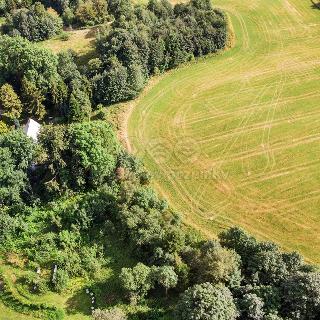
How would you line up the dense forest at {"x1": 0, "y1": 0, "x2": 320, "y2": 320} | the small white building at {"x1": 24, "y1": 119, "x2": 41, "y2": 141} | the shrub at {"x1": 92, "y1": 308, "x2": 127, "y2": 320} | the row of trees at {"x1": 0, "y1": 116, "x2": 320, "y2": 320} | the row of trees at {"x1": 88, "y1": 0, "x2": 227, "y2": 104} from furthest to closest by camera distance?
the row of trees at {"x1": 88, "y1": 0, "x2": 227, "y2": 104}, the small white building at {"x1": 24, "y1": 119, "x2": 41, "y2": 141}, the dense forest at {"x1": 0, "y1": 0, "x2": 320, "y2": 320}, the shrub at {"x1": 92, "y1": 308, "x2": 127, "y2": 320}, the row of trees at {"x1": 0, "y1": 116, "x2": 320, "y2": 320}

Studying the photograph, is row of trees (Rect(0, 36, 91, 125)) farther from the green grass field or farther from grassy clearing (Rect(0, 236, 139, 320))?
grassy clearing (Rect(0, 236, 139, 320))

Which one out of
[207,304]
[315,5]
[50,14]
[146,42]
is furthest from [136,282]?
[315,5]

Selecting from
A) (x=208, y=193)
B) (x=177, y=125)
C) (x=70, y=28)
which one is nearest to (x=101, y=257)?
(x=208, y=193)

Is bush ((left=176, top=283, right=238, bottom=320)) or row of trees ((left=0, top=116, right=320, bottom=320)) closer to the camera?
bush ((left=176, top=283, right=238, bottom=320))

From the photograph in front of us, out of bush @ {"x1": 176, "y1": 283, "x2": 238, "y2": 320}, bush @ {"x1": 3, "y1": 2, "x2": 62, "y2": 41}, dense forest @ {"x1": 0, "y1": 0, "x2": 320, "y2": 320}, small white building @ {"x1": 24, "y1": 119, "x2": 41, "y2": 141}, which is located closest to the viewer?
bush @ {"x1": 176, "y1": 283, "x2": 238, "y2": 320}

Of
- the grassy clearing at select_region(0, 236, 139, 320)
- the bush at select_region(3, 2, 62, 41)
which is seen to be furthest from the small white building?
the bush at select_region(3, 2, 62, 41)

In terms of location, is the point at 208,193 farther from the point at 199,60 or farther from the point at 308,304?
the point at 199,60

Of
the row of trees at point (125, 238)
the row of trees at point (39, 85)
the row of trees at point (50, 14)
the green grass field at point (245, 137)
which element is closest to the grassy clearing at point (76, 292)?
the row of trees at point (125, 238)
